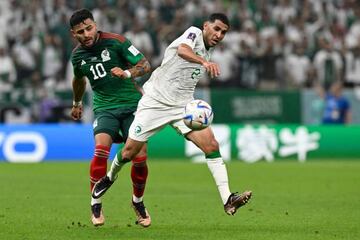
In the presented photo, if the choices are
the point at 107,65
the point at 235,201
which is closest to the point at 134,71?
the point at 107,65

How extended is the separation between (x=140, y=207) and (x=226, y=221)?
1053 millimetres

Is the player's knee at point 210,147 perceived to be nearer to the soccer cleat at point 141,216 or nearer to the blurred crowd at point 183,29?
the soccer cleat at point 141,216

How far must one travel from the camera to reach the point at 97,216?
11.0 metres

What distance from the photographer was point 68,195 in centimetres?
1518

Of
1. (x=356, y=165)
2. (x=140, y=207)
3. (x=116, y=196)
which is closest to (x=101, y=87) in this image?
(x=140, y=207)

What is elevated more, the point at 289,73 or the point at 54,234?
the point at 54,234

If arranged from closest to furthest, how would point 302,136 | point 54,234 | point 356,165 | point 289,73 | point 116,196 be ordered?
point 54,234
point 116,196
point 356,165
point 302,136
point 289,73

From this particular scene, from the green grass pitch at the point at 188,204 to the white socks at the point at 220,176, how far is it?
39cm

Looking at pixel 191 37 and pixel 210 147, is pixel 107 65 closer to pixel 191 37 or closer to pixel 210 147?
pixel 191 37

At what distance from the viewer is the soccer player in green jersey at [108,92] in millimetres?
11086

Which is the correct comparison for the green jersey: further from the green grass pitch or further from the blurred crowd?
the blurred crowd

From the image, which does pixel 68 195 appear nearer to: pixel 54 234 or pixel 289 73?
pixel 54 234

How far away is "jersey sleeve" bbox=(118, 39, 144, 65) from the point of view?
438 inches

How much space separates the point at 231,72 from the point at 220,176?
16.0 meters
